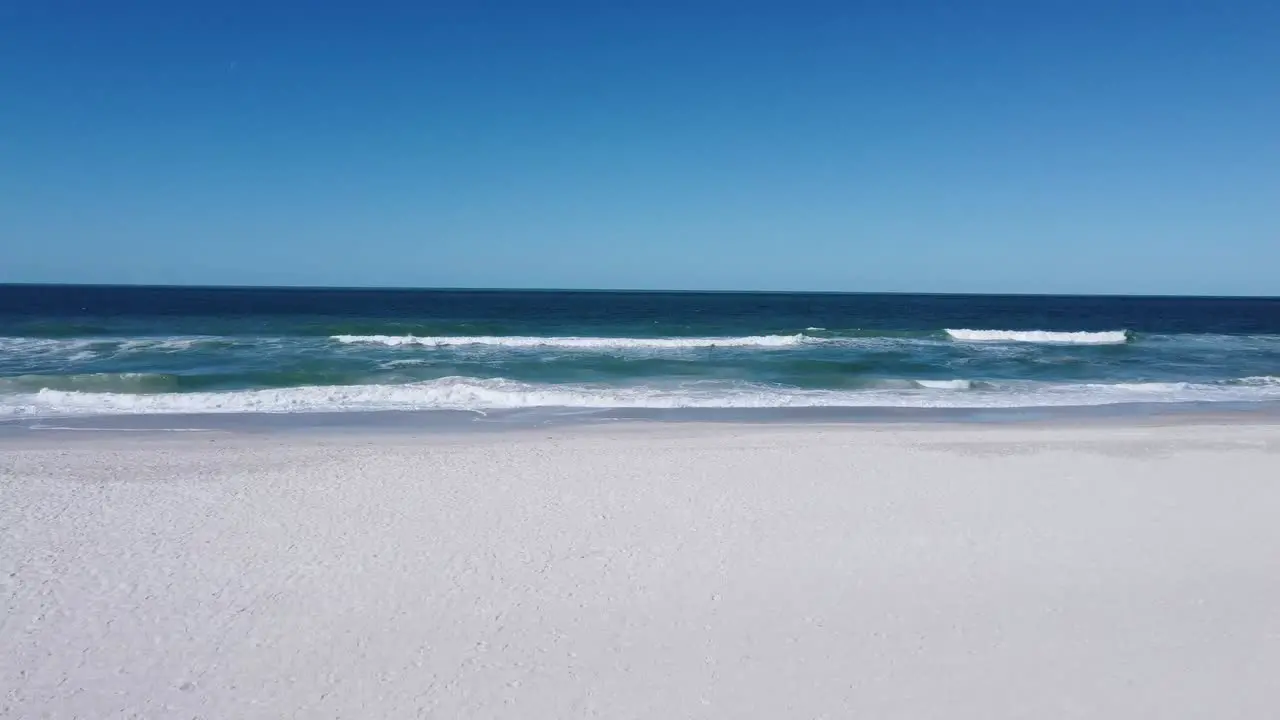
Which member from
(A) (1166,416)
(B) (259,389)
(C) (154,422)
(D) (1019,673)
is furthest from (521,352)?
(D) (1019,673)

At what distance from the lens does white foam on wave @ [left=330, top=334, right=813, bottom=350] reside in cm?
2517

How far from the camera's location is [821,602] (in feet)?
16.2

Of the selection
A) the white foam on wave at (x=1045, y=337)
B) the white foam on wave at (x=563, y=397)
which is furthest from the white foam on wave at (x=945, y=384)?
the white foam on wave at (x=1045, y=337)

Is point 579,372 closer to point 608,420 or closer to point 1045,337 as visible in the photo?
point 608,420

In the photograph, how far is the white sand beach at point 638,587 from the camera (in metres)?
3.93

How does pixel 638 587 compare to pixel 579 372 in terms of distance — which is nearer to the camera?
pixel 638 587

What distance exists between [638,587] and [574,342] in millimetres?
21645

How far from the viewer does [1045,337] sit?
3100 cm

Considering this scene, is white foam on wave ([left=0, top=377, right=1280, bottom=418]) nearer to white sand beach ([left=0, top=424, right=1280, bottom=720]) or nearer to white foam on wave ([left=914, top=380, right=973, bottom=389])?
white foam on wave ([left=914, top=380, right=973, bottom=389])

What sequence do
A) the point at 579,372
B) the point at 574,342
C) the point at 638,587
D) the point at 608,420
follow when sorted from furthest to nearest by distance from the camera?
the point at 574,342 → the point at 579,372 → the point at 608,420 → the point at 638,587

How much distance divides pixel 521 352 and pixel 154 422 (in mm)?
12048

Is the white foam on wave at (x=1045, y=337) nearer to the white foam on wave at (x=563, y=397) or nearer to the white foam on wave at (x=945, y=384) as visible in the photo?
the white foam on wave at (x=563, y=397)

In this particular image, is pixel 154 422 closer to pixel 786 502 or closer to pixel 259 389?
pixel 259 389

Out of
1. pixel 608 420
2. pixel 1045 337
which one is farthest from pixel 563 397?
pixel 1045 337
